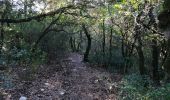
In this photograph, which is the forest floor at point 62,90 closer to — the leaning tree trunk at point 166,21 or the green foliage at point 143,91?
the green foliage at point 143,91

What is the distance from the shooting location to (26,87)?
1130 centimetres

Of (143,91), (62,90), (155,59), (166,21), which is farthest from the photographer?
(155,59)

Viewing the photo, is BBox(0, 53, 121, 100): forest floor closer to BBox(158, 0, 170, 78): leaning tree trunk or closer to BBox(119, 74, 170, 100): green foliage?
BBox(119, 74, 170, 100): green foliage

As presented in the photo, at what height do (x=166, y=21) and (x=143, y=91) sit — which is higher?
(x=166, y=21)

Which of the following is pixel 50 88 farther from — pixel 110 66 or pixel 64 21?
pixel 110 66

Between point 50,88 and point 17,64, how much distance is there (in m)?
3.08

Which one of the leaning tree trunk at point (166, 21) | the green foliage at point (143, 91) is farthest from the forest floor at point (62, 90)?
the leaning tree trunk at point (166, 21)

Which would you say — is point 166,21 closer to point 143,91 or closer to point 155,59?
point 143,91

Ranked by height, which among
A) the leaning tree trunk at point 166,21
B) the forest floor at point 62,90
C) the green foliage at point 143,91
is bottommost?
the forest floor at point 62,90

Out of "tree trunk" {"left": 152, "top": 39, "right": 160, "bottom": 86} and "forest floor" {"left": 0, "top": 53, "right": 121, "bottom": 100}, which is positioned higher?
"tree trunk" {"left": 152, "top": 39, "right": 160, "bottom": 86}

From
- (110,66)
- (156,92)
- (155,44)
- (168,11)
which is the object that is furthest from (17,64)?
(110,66)

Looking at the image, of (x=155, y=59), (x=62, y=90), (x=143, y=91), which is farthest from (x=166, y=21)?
(x=155, y=59)

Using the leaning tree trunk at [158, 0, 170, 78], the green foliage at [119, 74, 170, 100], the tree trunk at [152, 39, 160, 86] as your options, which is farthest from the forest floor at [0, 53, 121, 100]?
the leaning tree trunk at [158, 0, 170, 78]

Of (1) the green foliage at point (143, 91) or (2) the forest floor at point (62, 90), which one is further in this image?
(2) the forest floor at point (62, 90)
